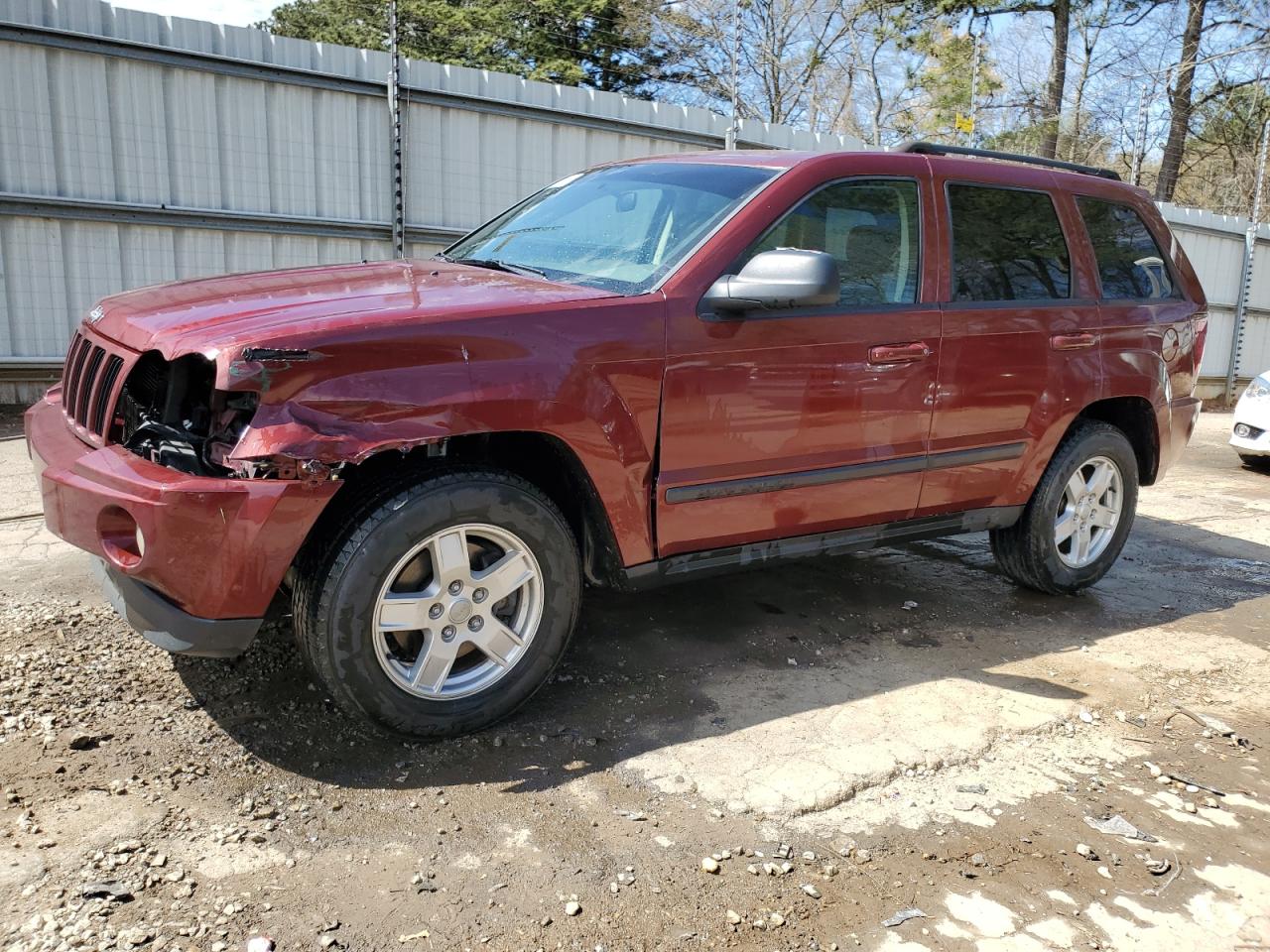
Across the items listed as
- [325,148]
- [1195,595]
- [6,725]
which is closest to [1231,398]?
[1195,595]

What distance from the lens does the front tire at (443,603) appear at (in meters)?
2.83

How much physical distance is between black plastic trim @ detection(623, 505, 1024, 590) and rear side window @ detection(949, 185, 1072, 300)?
0.94 meters

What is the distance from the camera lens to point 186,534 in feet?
8.56

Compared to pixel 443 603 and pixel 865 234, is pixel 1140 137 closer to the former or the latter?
pixel 865 234

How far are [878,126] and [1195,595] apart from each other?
24.2 m

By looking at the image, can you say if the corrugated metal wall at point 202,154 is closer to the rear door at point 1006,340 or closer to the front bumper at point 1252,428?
the rear door at point 1006,340

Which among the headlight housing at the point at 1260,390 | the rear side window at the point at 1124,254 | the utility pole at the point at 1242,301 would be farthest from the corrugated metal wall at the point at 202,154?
the utility pole at the point at 1242,301

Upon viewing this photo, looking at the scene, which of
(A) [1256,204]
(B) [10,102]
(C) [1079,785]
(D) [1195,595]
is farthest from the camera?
(A) [1256,204]

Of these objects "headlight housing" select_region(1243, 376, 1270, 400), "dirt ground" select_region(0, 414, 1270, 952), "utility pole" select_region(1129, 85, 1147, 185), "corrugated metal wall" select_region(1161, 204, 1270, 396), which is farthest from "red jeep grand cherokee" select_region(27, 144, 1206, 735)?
"corrugated metal wall" select_region(1161, 204, 1270, 396)

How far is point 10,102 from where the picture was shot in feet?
23.2

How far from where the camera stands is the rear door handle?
171 inches

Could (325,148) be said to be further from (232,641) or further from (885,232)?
(232,641)

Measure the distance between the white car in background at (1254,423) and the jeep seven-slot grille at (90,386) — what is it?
A: 9.09 meters

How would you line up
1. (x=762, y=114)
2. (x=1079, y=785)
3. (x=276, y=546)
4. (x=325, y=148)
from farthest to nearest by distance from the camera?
1. (x=762, y=114)
2. (x=325, y=148)
3. (x=1079, y=785)
4. (x=276, y=546)
